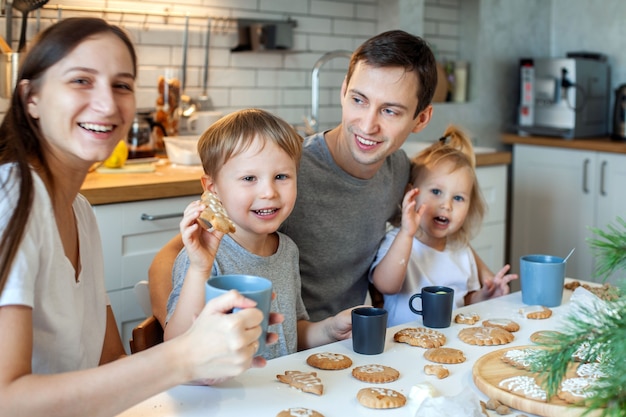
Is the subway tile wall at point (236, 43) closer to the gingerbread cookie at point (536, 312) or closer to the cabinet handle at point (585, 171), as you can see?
the cabinet handle at point (585, 171)

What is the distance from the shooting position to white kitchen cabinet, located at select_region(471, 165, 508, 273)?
378 centimetres

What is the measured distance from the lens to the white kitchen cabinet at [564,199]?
413 cm

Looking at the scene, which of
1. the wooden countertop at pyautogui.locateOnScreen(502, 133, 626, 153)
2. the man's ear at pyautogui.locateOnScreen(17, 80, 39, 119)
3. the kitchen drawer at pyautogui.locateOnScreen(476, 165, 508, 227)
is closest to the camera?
the man's ear at pyautogui.locateOnScreen(17, 80, 39, 119)

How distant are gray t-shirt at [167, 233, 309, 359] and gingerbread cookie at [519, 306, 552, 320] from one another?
527 millimetres

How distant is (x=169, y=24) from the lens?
11.5 ft

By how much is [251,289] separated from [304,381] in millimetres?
249

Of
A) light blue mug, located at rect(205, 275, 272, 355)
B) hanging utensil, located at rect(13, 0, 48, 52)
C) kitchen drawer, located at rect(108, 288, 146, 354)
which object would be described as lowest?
kitchen drawer, located at rect(108, 288, 146, 354)

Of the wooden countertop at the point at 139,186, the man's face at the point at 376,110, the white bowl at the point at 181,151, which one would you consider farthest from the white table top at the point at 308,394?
the white bowl at the point at 181,151

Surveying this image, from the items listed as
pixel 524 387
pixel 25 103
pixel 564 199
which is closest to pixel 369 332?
pixel 524 387

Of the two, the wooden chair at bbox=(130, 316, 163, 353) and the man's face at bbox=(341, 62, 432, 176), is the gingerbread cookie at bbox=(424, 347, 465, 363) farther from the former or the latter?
the man's face at bbox=(341, 62, 432, 176)

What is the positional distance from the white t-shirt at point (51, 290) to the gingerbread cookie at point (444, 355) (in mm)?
633

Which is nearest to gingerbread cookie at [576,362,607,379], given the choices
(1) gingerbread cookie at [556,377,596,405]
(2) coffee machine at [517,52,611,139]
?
(1) gingerbread cookie at [556,377,596,405]

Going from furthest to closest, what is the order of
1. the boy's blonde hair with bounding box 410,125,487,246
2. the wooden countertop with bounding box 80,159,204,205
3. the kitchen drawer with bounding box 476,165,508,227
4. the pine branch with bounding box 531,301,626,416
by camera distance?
the kitchen drawer with bounding box 476,165,508,227 < the wooden countertop with bounding box 80,159,204,205 < the boy's blonde hair with bounding box 410,125,487,246 < the pine branch with bounding box 531,301,626,416

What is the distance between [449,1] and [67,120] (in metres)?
3.67
